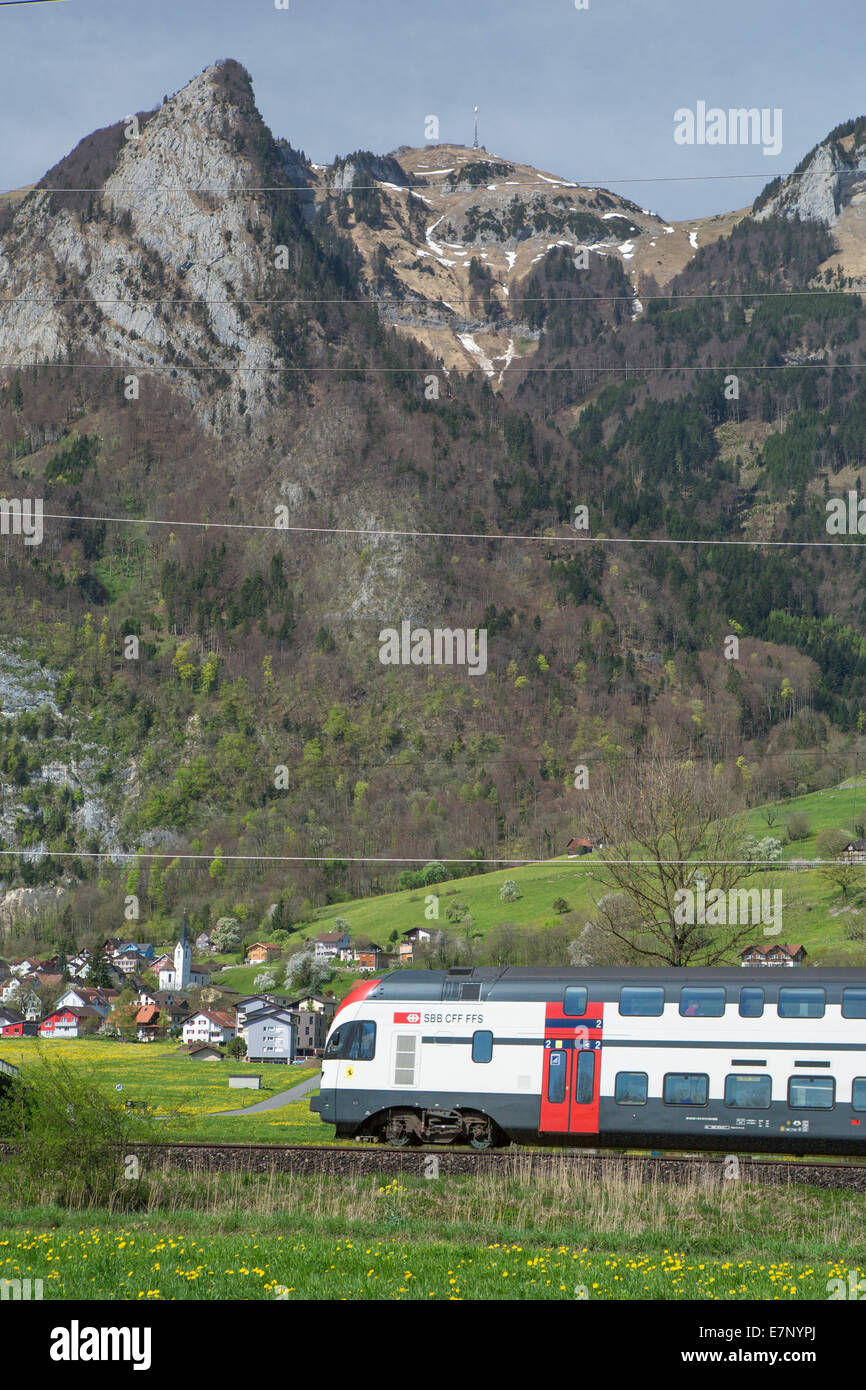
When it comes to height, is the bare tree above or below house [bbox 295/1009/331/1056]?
above

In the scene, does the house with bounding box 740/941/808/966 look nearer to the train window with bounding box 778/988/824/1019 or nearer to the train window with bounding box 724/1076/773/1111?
the train window with bounding box 724/1076/773/1111

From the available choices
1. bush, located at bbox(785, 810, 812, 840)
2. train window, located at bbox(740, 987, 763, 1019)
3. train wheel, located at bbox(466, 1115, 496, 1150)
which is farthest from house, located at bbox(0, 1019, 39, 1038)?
train window, located at bbox(740, 987, 763, 1019)

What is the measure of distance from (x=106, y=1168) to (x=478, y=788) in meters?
165

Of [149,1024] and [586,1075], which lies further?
[149,1024]

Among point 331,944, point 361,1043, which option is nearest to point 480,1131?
point 361,1043

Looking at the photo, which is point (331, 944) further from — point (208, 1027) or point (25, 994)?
point (25, 994)

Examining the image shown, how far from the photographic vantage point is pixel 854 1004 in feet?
83.7

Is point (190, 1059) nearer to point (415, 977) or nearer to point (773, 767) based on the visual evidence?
point (415, 977)

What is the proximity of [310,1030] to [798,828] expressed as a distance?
52.9m

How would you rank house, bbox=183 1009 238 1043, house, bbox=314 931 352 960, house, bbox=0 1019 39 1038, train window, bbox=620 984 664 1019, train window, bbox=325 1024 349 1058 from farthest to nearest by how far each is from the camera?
1. house, bbox=314 931 352 960
2. house, bbox=0 1019 39 1038
3. house, bbox=183 1009 238 1043
4. train window, bbox=325 1024 349 1058
5. train window, bbox=620 984 664 1019

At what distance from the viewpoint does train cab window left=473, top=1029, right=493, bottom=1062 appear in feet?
88.3

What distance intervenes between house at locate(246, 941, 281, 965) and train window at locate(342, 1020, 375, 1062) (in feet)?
362

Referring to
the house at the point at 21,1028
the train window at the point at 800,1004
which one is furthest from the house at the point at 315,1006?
the train window at the point at 800,1004

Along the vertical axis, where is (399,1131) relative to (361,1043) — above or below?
below
